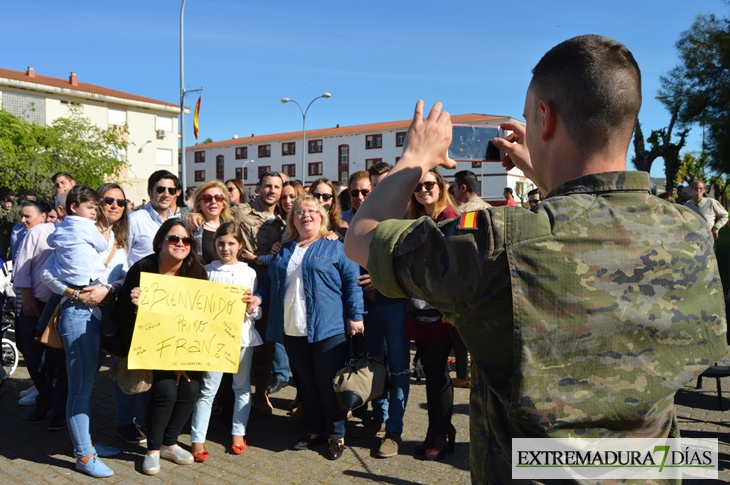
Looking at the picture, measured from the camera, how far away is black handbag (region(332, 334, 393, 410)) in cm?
481

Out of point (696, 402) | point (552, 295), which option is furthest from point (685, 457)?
point (696, 402)

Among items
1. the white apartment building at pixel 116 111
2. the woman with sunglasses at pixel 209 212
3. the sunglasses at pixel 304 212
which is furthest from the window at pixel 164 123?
the sunglasses at pixel 304 212

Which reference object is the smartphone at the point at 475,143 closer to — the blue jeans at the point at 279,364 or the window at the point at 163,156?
the blue jeans at the point at 279,364

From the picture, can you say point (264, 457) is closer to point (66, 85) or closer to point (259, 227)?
point (259, 227)

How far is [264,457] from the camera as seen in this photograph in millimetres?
5227

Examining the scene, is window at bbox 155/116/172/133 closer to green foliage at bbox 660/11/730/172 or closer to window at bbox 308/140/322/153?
window at bbox 308/140/322/153

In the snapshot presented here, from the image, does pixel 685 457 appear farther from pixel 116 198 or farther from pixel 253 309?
pixel 116 198

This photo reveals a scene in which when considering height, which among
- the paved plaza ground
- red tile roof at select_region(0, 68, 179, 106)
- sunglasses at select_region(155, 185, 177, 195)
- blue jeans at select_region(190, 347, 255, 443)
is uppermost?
red tile roof at select_region(0, 68, 179, 106)

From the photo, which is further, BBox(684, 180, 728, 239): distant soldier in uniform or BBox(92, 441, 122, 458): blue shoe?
BBox(684, 180, 728, 239): distant soldier in uniform

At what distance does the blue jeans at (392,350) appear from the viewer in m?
5.42

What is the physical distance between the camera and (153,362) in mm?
4750

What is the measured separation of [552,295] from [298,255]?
4345 mm

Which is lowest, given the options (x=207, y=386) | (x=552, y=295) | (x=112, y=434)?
(x=112, y=434)

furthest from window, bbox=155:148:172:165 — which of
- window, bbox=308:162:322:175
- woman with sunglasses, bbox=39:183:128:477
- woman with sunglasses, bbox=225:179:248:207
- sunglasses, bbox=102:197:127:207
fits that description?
woman with sunglasses, bbox=39:183:128:477
